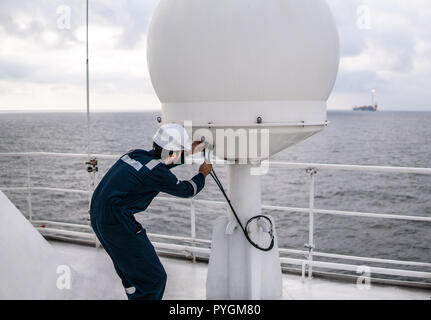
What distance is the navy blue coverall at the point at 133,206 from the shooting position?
1.98m

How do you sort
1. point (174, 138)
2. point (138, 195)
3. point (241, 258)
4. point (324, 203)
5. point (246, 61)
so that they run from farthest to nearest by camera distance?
point (324, 203) → point (241, 258) → point (138, 195) → point (174, 138) → point (246, 61)

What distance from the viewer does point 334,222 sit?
56.5ft

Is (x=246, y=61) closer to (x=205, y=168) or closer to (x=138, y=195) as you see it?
(x=205, y=168)

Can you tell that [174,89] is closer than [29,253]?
Yes

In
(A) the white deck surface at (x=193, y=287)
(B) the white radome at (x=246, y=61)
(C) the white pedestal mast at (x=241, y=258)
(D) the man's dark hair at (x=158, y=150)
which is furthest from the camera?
(A) the white deck surface at (x=193, y=287)

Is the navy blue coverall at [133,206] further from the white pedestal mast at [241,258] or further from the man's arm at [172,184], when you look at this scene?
the white pedestal mast at [241,258]

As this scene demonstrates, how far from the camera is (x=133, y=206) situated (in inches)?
80.6

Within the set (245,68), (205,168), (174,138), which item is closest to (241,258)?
(205,168)

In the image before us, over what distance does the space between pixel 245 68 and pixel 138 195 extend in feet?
2.76

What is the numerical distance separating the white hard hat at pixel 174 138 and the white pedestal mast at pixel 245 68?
2.0 inches

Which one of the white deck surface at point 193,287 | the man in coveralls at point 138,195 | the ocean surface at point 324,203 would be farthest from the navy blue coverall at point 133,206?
the ocean surface at point 324,203
